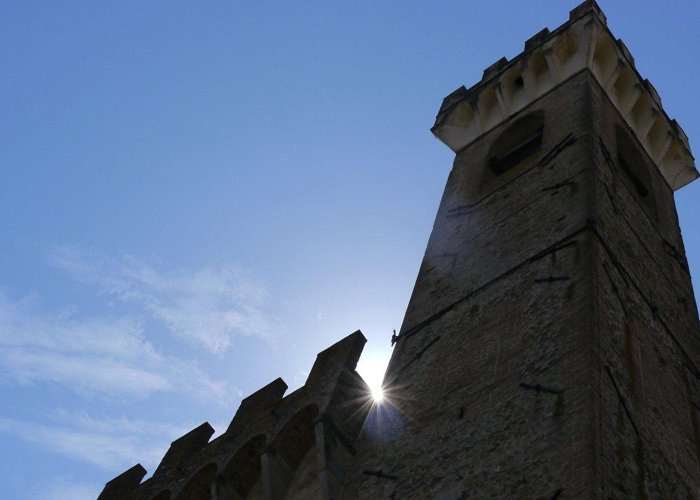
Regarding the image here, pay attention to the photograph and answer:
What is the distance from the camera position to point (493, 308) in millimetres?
10406

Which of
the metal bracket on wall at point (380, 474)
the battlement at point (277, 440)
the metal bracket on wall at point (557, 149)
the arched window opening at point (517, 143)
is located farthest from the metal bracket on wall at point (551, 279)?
the arched window opening at point (517, 143)

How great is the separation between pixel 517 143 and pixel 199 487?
664cm

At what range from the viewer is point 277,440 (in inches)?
439

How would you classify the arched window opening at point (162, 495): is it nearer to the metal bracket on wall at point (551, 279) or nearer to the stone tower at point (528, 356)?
the stone tower at point (528, 356)

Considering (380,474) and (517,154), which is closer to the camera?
(380,474)

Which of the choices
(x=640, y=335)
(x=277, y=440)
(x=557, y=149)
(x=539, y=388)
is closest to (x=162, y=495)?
(x=277, y=440)

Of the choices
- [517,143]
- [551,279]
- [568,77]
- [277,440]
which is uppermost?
[568,77]

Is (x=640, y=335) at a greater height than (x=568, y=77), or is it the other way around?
(x=568, y=77)

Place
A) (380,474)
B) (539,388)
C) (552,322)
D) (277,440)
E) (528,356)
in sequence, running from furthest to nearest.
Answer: (277,440), (552,322), (380,474), (528,356), (539,388)

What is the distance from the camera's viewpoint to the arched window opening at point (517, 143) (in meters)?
14.1

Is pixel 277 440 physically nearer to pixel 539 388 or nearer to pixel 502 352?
pixel 502 352

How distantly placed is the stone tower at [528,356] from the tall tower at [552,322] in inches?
1.0

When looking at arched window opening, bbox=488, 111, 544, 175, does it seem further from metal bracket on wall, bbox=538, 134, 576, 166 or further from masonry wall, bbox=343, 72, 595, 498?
metal bracket on wall, bbox=538, 134, 576, 166

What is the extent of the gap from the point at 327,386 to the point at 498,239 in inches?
100
